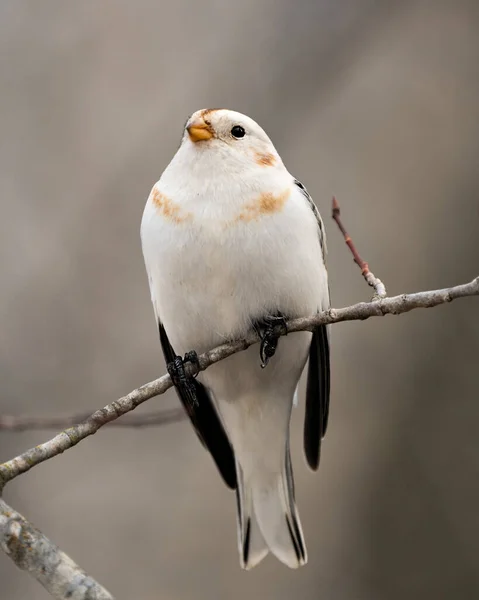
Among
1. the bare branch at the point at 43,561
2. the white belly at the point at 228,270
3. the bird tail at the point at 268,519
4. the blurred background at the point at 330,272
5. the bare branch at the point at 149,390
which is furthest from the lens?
the blurred background at the point at 330,272

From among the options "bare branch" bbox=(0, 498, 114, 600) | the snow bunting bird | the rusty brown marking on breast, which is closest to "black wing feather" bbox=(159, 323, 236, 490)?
the snow bunting bird

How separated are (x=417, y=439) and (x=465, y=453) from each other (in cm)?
26

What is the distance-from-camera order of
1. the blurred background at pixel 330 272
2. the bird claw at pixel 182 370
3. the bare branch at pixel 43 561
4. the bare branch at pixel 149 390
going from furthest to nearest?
the blurred background at pixel 330 272, the bird claw at pixel 182 370, the bare branch at pixel 149 390, the bare branch at pixel 43 561

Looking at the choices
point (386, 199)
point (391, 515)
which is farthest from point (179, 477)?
point (386, 199)

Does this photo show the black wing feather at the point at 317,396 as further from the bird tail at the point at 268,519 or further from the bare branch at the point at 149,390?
the bare branch at the point at 149,390

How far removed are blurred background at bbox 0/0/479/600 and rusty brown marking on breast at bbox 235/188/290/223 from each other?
184 centimetres

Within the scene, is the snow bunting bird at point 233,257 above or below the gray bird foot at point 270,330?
above

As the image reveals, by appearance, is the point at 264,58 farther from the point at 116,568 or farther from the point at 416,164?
the point at 116,568

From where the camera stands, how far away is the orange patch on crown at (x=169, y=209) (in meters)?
3.23

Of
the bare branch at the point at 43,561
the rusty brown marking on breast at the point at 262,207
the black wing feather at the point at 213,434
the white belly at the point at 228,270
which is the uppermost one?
the rusty brown marking on breast at the point at 262,207

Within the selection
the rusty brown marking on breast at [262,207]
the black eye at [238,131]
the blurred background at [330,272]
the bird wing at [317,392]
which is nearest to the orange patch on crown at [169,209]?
the rusty brown marking on breast at [262,207]

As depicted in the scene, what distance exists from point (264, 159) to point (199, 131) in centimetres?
28

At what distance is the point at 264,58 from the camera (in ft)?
19.5

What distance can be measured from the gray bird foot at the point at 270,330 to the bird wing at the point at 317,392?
0.38 meters
